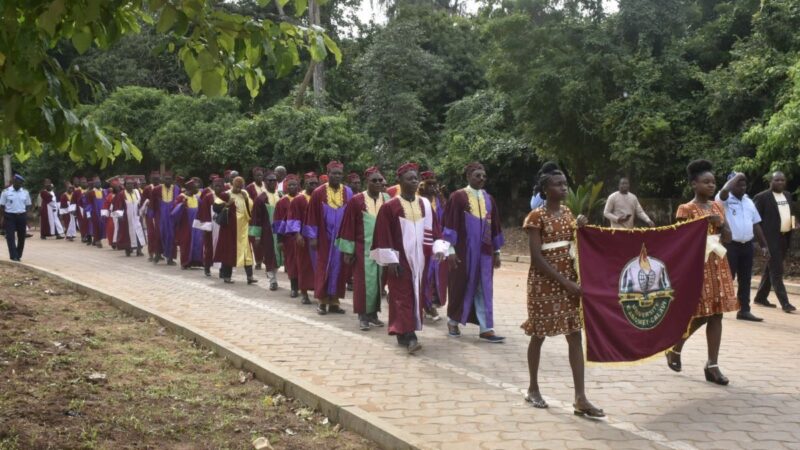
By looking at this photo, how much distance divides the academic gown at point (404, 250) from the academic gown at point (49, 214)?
20.2 metres

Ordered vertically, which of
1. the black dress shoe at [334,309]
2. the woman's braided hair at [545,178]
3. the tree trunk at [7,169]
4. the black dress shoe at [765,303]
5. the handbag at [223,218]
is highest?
the tree trunk at [7,169]

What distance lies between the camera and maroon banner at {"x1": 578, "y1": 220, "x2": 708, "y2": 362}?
19.7 feet

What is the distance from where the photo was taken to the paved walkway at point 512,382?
17.6ft

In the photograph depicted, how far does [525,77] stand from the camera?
1925cm

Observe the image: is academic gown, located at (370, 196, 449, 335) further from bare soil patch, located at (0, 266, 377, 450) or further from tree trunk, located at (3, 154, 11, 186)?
tree trunk, located at (3, 154, 11, 186)

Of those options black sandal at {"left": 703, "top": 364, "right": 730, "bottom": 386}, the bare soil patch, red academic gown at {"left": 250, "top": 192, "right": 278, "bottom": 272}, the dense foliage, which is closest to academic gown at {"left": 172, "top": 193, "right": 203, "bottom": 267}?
red academic gown at {"left": 250, "top": 192, "right": 278, "bottom": 272}

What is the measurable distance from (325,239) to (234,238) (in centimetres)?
351

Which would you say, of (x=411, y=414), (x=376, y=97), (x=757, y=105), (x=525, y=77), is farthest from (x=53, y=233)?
(x=411, y=414)

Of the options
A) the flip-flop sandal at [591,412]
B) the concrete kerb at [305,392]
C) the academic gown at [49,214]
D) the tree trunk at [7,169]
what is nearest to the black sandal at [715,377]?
the flip-flop sandal at [591,412]

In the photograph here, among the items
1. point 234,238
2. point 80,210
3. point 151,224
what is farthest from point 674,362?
point 80,210

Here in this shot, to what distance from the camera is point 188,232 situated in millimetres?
16000

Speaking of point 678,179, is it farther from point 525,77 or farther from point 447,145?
point 447,145

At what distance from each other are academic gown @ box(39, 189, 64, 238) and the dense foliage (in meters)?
4.20

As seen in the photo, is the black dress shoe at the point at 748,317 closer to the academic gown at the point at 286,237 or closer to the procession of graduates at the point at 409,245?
the procession of graduates at the point at 409,245
